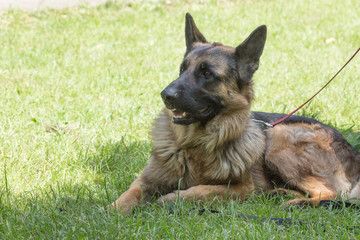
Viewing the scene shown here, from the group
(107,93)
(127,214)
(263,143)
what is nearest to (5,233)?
(127,214)

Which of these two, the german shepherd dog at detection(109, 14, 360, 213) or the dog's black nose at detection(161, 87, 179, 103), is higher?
the dog's black nose at detection(161, 87, 179, 103)

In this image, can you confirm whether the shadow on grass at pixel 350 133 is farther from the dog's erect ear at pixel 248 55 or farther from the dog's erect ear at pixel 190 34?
the dog's erect ear at pixel 190 34

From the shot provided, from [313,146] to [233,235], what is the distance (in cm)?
182

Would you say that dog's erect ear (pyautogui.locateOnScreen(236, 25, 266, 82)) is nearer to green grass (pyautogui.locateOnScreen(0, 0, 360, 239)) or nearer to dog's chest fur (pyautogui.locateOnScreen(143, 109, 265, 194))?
dog's chest fur (pyautogui.locateOnScreen(143, 109, 265, 194))

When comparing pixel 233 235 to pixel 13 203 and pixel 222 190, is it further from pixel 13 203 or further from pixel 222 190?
pixel 13 203

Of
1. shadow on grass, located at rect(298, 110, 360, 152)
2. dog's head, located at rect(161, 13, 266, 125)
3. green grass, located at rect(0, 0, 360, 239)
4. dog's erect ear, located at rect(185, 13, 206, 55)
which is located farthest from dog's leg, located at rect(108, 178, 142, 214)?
shadow on grass, located at rect(298, 110, 360, 152)

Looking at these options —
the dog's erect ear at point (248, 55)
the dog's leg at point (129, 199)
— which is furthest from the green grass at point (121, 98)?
the dog's erect ear at point (248, 55)

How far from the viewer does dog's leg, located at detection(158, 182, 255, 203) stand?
3779 millimetres

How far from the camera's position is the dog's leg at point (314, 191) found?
3953 mm

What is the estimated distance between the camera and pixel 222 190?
12.8ft

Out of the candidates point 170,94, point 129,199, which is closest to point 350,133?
point 170,94

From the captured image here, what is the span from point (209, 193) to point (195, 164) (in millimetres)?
330

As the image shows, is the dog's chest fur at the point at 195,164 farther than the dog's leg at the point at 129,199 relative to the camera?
Yes

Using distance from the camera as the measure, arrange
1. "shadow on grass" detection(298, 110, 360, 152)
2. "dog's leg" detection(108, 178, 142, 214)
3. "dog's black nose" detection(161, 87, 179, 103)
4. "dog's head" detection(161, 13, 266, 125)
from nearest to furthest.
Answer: "dog's leg" detection(108, 178, 142, 214), "dog's black nose" detection(161, 87, 179, 103), "dog's head" detection(161, 13, 266, 125), "shadow on grass" detection(298, 110, 360, 152)
